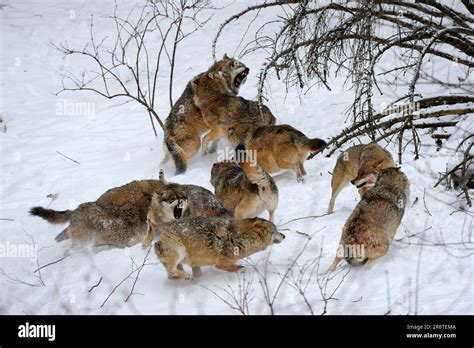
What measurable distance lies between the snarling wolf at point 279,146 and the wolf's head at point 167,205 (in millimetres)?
2143

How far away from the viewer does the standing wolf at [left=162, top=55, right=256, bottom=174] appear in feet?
39.6

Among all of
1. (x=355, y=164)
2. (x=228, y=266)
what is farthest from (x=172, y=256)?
Answer: (x=355, y=164)

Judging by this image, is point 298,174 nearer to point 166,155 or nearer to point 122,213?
point 166,155

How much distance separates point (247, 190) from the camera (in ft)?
30.7

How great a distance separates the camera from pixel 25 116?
626 inches

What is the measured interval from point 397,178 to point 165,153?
4.91 m

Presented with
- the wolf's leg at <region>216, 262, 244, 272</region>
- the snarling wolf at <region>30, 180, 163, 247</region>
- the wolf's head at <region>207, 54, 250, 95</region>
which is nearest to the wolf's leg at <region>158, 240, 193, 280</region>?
the wolf's leg at <region>216, 262, 244, 272</region>

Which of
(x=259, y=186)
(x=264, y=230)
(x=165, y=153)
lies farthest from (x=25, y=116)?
(x=264, y=230)

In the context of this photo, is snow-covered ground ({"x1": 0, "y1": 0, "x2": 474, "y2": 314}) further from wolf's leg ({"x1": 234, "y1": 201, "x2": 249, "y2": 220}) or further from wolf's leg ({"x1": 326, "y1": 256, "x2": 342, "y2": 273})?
wolf's leg ({"x1": 234, "y1": 201, "x2": 249, "y2": 220})

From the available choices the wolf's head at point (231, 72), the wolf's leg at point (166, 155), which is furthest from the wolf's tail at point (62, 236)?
the wolf's head at point (231, 72)

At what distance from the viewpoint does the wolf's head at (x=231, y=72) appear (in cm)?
1316

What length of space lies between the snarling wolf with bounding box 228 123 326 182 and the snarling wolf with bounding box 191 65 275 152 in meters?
0.75

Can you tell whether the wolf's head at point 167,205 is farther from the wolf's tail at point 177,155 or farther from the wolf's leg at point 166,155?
the wolf's leg at point 166,155

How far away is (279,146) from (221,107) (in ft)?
6.50
